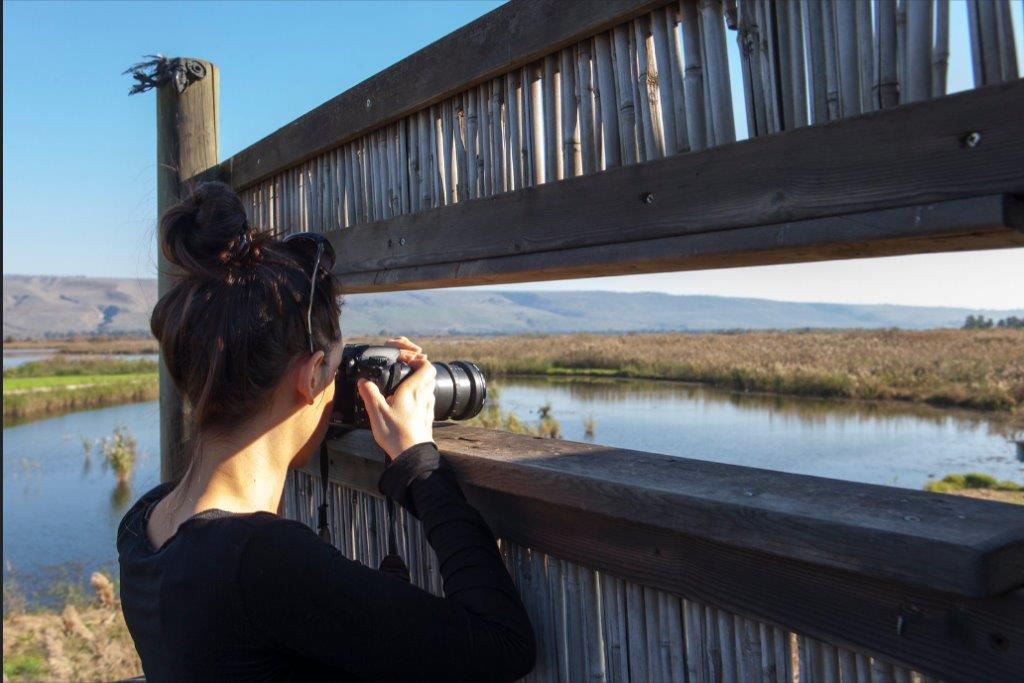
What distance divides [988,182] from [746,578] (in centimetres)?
65

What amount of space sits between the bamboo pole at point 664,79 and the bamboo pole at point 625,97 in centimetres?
7

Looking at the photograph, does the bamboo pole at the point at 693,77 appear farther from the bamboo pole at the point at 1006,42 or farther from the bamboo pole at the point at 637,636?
the bamboo pole at the point at 637,636

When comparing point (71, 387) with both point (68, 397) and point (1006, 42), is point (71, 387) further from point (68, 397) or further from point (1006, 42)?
point (1006, 42)

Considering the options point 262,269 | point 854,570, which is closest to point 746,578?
point 854,570

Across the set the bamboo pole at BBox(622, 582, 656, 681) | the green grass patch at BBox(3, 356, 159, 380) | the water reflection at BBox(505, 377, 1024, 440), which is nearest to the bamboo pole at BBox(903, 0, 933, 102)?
the bamboo pole at BBox(622, 582, 656, 681)

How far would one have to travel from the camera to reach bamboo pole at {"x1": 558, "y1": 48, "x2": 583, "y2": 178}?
1778 mm

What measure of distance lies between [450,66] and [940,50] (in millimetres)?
1323

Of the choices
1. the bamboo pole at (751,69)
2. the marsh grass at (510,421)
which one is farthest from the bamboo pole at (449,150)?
the marsh grass at (510,421)

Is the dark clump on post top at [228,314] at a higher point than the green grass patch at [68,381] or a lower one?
lower

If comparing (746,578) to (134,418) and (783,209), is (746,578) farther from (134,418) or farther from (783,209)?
(134,418)

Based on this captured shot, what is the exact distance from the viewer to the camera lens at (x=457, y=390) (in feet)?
6.28

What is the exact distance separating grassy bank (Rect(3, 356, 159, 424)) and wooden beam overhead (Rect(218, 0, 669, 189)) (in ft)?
92.2

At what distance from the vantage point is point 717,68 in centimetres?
146

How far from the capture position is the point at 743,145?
1.34 metres
